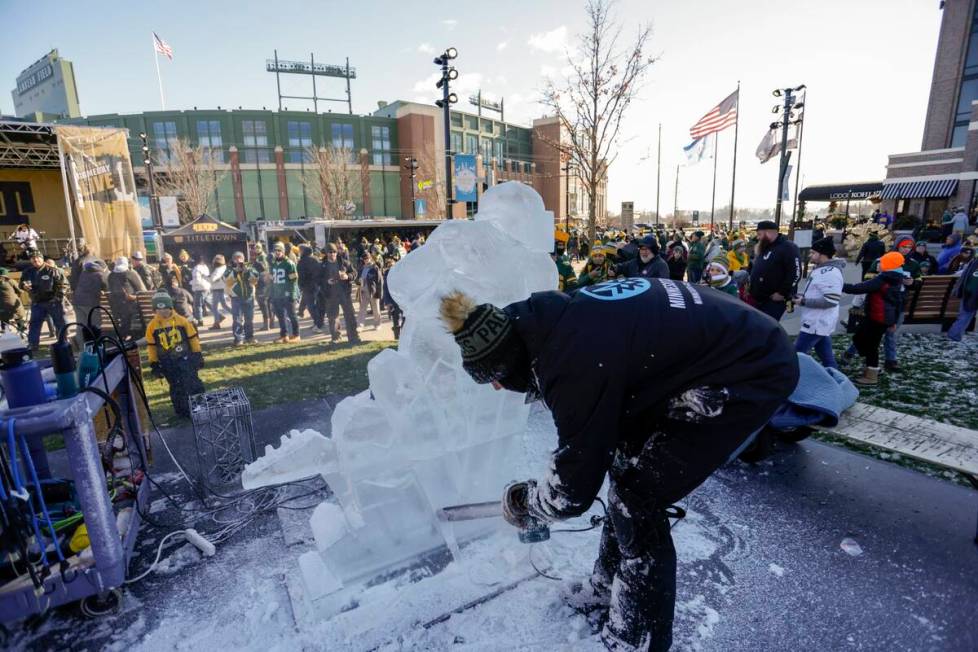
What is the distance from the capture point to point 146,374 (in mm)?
7758

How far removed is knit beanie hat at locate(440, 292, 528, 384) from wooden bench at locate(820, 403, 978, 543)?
10.9 ft

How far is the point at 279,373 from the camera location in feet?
23.8

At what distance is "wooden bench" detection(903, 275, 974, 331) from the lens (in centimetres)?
782

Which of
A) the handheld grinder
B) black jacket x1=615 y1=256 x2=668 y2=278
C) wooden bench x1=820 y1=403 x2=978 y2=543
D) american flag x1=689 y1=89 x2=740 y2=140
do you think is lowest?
wooden bench x1=820 y1=403 x2=978 y2=543

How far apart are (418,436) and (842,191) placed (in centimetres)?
4227

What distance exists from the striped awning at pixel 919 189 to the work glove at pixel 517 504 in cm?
3746

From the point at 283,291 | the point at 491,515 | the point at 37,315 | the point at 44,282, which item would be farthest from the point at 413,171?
the point at 491,515

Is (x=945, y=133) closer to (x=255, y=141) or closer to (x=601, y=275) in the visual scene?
(x=601, y=275)

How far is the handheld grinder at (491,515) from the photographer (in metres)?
2.59

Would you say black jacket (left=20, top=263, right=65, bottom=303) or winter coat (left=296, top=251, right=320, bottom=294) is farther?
winter coat (left=296, top=251, right=320, bottom=294)

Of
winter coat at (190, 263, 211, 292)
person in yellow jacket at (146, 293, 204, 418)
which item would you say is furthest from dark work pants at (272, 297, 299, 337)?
person in yellow jacket at (146, 293, 204, 418)

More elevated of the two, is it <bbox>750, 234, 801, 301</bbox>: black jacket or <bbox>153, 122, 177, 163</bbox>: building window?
<bbox>153, 122, 177, 163</bbox>: building window

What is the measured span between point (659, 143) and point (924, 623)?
41.6 metres

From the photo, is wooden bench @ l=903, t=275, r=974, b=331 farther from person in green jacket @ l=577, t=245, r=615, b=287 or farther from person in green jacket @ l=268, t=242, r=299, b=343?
person in green jacket @ l=268, t=242, r=299, b=343
